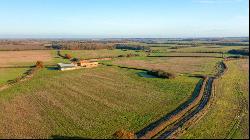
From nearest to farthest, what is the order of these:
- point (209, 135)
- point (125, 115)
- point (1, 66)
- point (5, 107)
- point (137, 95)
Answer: point (209, 135), point (125, 115), point (5, 107), point (137, 95), point (1, 66)

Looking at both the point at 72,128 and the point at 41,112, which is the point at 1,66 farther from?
the point at 72,128

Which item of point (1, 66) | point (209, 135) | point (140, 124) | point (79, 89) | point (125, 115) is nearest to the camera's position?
point (209, 135)

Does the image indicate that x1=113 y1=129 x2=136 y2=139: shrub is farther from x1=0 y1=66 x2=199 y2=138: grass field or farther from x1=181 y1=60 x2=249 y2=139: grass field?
x1=181 y1=60 x2=249 y2=139: grass field

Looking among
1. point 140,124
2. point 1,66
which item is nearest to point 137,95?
point 140,124

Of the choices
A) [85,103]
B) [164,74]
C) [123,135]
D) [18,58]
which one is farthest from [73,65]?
[123,135]

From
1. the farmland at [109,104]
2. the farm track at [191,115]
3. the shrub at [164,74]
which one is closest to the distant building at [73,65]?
the farmland at [109,104]

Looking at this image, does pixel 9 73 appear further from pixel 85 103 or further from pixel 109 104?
pixel 109 104
